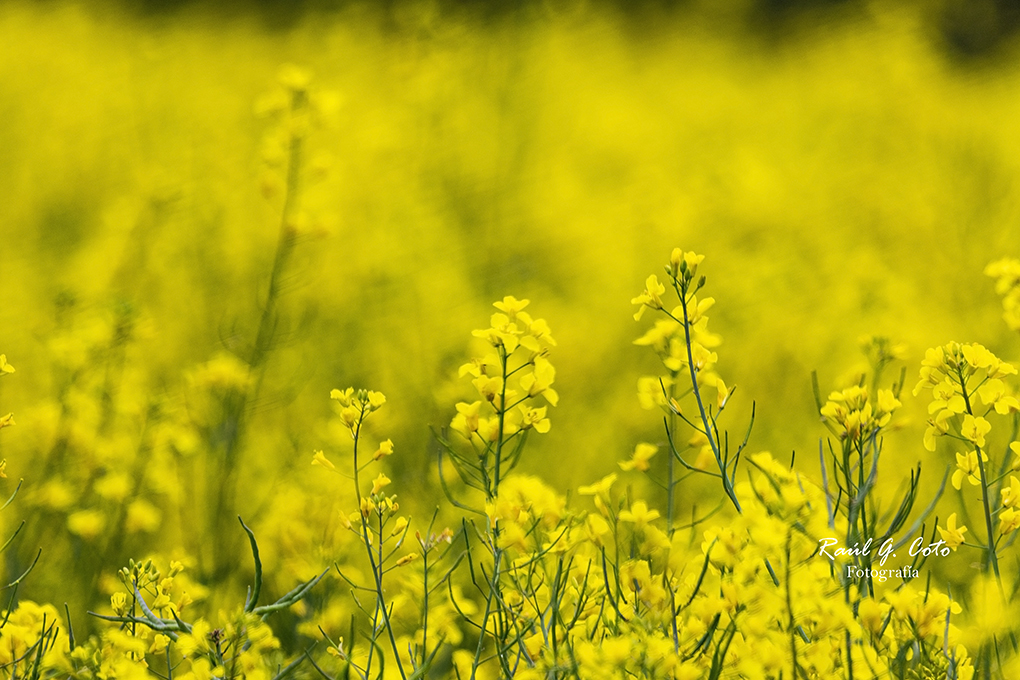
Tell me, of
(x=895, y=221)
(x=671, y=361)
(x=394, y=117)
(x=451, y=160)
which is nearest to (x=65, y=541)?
(x=671, y=361)

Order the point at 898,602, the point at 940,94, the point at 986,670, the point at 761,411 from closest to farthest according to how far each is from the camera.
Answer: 1. the point at 898,602
2. the point at 986,670
3. the point at 761,411
4. the point at 940,94

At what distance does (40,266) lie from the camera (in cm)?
330

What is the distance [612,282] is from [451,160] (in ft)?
2.83

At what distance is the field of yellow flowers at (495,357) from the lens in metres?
Answer: 0.90

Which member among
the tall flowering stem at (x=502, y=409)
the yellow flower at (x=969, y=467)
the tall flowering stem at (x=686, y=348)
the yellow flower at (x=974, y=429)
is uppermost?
the yellow flower at (x=974, y=429)

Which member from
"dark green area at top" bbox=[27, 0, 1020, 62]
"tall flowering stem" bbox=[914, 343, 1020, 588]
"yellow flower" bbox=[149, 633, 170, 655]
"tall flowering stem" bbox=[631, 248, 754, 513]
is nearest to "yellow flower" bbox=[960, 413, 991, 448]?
"tall flowering stem" bbox=[914, 343, 1020, 588]

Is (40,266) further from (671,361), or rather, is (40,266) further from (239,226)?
(671,361)

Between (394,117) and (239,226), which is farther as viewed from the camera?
(394,117)

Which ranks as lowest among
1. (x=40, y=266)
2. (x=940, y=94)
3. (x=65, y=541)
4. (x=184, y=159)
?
(x=40, y=266)


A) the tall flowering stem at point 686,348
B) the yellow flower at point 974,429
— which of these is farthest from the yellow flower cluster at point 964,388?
the tall flowering stem at point 686,348

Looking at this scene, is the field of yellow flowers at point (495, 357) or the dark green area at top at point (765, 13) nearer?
the field of yellow flowers at point (495, 357)

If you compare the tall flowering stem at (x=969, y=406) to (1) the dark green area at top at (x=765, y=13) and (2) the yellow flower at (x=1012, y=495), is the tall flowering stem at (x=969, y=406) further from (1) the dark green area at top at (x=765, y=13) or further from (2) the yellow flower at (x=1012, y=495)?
(1) the dark green area at top at (x=765, y=13)

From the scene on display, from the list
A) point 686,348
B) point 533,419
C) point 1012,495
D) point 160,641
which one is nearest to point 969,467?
point 1012,495

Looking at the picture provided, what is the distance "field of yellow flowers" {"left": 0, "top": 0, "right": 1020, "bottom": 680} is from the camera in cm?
90
